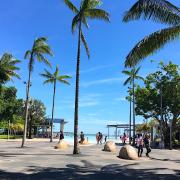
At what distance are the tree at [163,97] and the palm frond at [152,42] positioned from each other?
33.8 metres

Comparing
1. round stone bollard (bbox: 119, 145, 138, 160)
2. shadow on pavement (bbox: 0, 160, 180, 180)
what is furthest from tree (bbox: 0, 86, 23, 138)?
shadow on pavement (bbox: 0, 160, 180, 180)

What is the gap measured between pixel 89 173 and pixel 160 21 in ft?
24.9

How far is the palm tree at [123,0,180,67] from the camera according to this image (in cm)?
1931

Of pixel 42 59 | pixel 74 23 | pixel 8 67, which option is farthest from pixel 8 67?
pixel 74 23

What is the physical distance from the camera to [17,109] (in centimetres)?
7550

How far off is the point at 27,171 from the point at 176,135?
4515 cm

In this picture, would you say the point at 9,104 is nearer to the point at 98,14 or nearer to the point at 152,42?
the point at 98,14

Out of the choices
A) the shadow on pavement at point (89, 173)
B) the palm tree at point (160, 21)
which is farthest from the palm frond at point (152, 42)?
the shadow on pavement at point (89, 173)

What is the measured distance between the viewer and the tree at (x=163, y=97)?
55.3 metres

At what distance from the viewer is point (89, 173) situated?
1866 centimetres

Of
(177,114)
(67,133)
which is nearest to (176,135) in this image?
(177,114)

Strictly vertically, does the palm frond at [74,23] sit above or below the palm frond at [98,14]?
below

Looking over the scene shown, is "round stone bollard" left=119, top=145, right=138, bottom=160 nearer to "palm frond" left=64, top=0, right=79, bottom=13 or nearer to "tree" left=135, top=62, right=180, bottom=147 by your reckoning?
"palm frond" left=64, top=0, right=79, bottom=13

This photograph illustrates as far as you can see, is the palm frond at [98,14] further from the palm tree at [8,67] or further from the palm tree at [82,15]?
the palm tree at [8,67]
